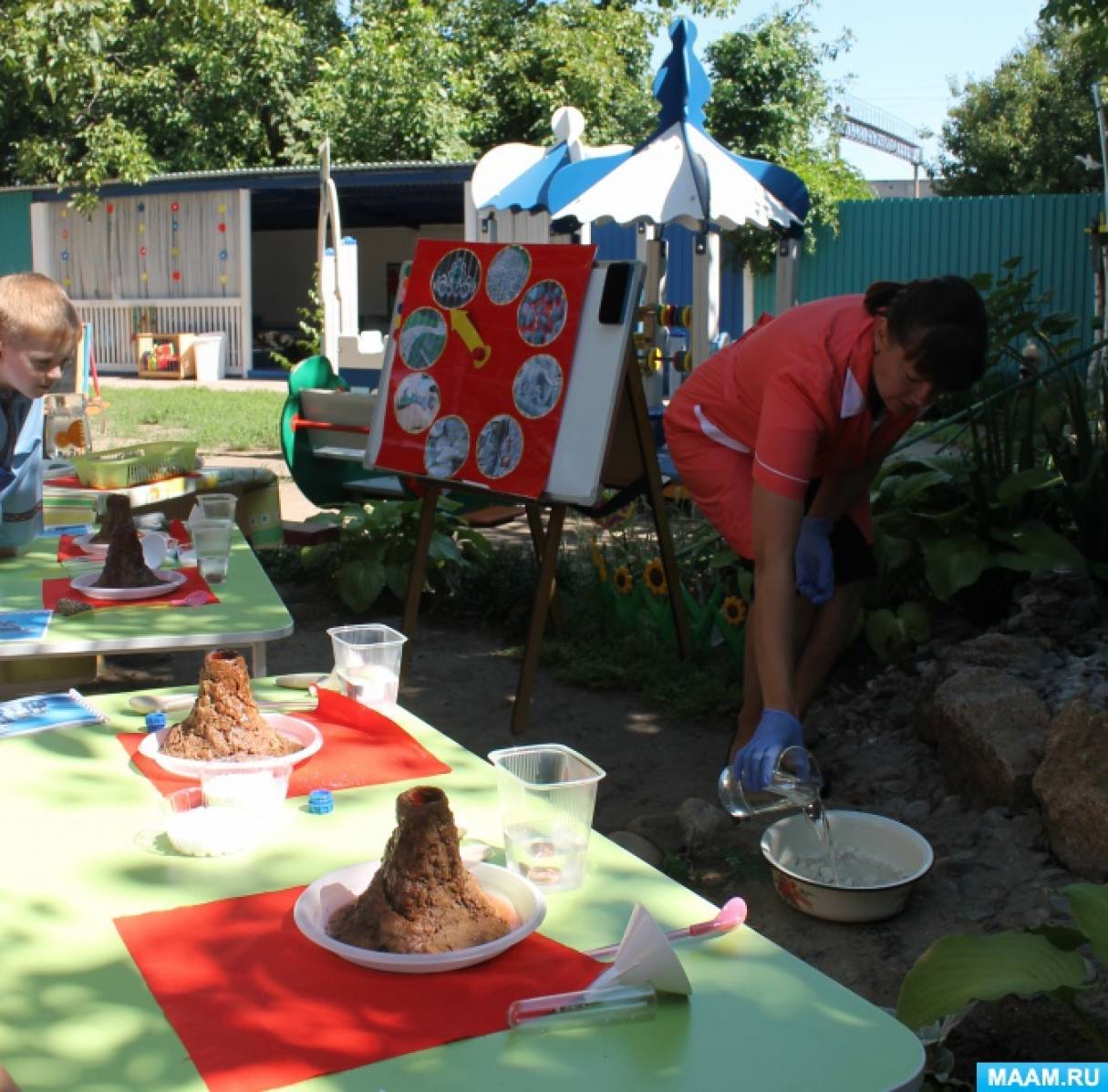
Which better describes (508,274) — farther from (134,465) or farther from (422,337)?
(134,465)

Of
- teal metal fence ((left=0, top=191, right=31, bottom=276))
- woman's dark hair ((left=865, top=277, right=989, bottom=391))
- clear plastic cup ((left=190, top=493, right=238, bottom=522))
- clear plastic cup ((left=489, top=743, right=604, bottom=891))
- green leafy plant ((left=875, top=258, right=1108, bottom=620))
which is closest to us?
clear plastic cup ((left=489, top=743, right=604, bottom=891))

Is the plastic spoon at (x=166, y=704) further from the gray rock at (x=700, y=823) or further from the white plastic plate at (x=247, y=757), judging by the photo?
the gray rock at (x=700, y=823)

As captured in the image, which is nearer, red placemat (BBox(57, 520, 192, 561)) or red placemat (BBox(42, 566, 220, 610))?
red placemat (BBox(42, 566, 220, 610))

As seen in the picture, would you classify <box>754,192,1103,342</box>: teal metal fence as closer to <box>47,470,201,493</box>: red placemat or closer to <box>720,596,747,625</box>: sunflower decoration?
<box>720,596,747,625</box>: sunflower decoration

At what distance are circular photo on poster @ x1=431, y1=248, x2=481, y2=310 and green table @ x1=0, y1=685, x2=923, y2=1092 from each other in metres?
3.19

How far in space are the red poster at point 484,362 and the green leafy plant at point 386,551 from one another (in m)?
0.91

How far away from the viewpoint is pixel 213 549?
3480mm

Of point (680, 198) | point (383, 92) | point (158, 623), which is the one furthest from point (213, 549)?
point (383, 92)

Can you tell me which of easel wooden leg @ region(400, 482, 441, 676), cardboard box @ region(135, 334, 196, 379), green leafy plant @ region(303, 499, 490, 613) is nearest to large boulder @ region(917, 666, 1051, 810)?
easel wooden leg @ region(400, 482, 441, 676)

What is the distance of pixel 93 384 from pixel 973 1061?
37.6ft

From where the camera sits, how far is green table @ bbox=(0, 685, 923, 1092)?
122 centimetres

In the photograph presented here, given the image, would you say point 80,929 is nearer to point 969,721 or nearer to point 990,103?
point 969,721

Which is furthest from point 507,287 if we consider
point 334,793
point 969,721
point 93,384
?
point 93,384

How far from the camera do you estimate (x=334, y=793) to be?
1972 mm
